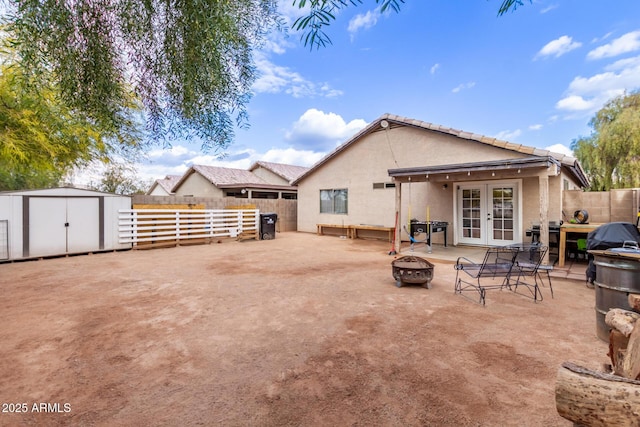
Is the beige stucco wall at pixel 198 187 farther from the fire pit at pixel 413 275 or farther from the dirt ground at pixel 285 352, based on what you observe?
the fire pit at pixel 413 275

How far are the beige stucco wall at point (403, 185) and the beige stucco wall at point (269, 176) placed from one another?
27.5ft

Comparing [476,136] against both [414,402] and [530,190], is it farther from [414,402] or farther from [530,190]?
[414,402]

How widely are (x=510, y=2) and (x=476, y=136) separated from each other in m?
8.53

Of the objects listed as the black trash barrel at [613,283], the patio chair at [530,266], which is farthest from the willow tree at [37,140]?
the black trash barrel at [613,283]

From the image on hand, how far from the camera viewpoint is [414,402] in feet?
6.91

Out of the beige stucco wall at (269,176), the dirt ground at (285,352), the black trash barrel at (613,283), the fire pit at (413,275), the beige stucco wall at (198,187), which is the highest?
the beige stucco wall at (269,176)

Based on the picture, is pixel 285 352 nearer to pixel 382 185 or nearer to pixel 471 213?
pixel 471 213

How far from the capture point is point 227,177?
21.3 meters

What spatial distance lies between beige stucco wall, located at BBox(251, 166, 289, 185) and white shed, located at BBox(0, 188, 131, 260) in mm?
13912

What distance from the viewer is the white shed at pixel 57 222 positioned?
7320 mm

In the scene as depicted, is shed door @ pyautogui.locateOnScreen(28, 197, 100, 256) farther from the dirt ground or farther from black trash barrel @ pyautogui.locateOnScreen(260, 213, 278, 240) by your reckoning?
black trash barrel @ pyautogui.locateOnScreen(260, 213, 278, 240)

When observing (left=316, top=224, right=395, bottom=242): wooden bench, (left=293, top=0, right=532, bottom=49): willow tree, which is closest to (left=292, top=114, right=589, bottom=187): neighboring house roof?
(left=316, top=224, right=395, bottom=242): wooden bench

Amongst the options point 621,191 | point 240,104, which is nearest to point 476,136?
point 621,191

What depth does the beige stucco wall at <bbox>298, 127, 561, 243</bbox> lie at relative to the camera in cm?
850
